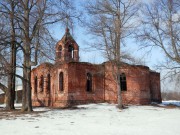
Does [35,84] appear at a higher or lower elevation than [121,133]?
higher

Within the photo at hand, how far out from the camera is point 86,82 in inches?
1198

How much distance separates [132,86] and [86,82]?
5.10 metres

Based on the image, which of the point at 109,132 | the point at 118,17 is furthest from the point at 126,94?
the point at 109,132

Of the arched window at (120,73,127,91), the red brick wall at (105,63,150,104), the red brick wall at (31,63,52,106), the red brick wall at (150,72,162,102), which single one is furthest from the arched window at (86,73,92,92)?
the red brick wall at (150,72,162,102)

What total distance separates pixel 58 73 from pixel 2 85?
7.33m

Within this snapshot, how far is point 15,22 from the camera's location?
Result: 21484 millimetres

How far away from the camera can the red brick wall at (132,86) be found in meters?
30.9

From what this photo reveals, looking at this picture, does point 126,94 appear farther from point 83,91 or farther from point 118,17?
point 118,17

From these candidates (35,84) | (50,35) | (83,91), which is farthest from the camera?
(35,84)

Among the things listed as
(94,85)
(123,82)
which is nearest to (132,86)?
(123,82)

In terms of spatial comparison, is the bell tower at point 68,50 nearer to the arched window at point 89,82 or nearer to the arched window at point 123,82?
the arched window at point 89,82

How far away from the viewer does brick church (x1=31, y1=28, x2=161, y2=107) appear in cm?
2952

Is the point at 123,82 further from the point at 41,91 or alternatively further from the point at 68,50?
the point at 41,91

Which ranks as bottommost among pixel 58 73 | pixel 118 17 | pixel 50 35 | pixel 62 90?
pixel 62 90
